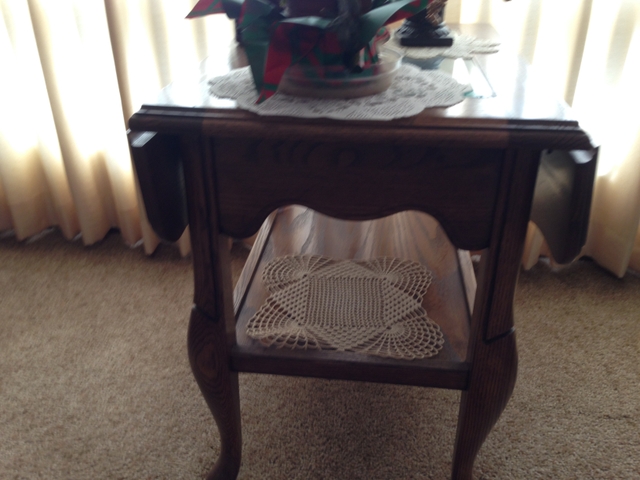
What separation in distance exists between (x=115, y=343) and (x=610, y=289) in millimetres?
1208

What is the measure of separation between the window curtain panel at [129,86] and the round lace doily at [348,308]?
0.49 meters

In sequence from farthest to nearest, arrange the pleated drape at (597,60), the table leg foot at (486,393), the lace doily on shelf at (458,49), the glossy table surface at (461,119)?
the pleated drape at (597,60)
the lace doily on shelf at (458,49)
the table leg foot at (486,393)
the glossy table surface at (461,119)

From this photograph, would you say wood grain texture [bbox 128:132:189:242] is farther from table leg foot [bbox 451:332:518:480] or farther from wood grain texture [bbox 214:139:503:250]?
table leg foot [bbox 451:332:518:480]

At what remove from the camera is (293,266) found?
3.19 ft

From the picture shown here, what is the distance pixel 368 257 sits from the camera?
3.34ft

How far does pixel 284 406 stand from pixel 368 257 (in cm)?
33

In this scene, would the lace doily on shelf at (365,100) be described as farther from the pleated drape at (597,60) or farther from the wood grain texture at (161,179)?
the pleated drape at (597,60)

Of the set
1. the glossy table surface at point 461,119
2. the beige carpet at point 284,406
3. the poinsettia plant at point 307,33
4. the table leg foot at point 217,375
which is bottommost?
the beige carpet at point 284,406

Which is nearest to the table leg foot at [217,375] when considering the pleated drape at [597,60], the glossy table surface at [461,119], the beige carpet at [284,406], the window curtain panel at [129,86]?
the beige carpet at [284,406]

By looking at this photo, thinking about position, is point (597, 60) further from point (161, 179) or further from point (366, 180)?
point (161, 179)

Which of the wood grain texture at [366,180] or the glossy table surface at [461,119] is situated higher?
the glossy table surface at [461,119]

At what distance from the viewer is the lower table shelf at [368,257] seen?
723mm

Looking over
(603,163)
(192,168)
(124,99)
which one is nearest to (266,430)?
(192,168)

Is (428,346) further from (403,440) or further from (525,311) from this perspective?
(525,311)
